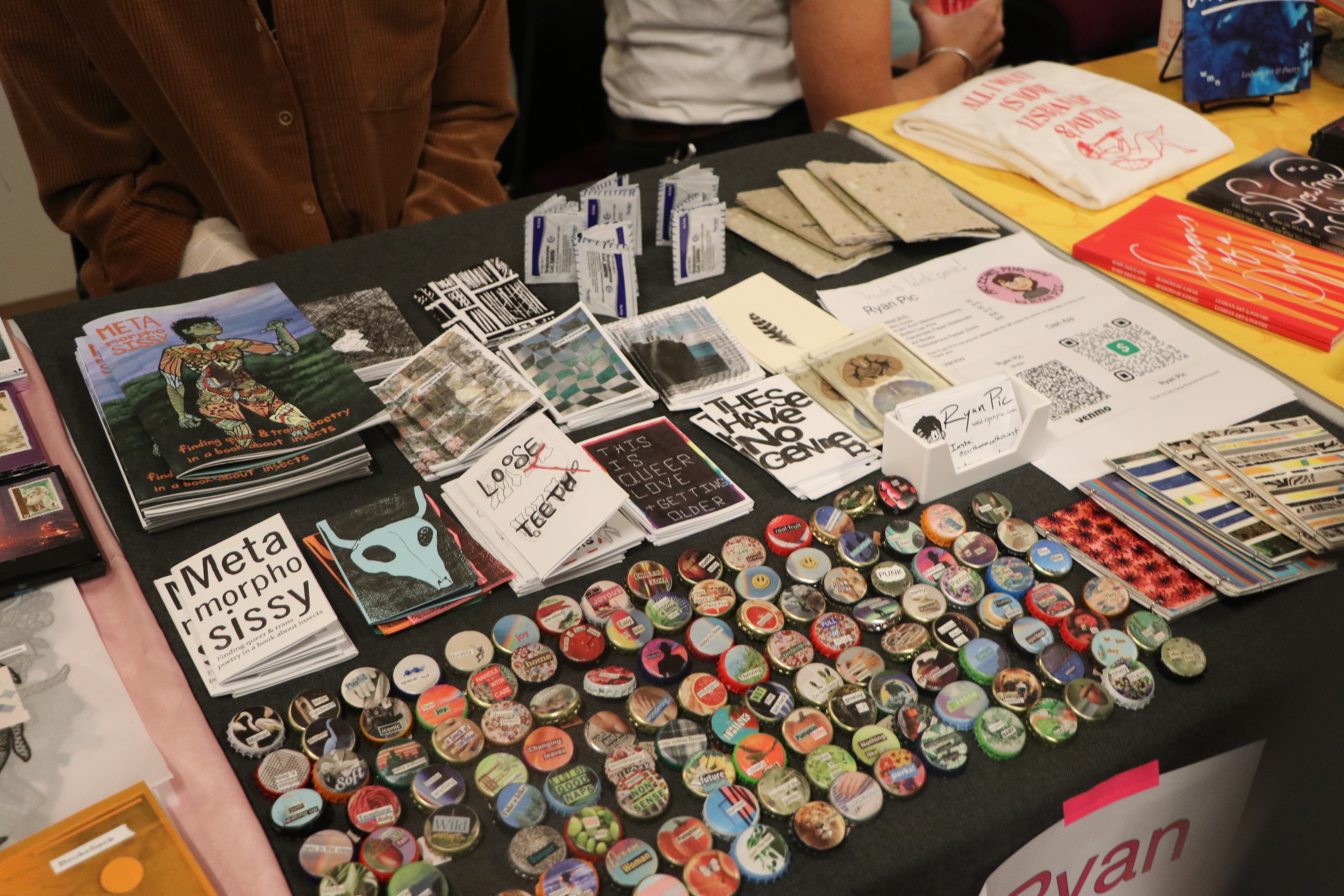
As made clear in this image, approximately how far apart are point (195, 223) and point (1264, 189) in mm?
A: 1930

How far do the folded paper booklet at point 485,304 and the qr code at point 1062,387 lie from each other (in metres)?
0.70

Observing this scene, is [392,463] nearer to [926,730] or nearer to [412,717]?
[412,717]

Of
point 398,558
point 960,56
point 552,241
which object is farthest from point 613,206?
point 960,56

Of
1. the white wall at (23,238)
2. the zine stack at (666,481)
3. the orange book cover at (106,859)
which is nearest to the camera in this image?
the orange book cover at (106,859)

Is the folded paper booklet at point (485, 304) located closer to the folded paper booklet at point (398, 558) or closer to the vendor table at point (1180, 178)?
the folded paper booklet at point (398, 558)

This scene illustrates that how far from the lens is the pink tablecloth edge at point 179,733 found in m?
0.85

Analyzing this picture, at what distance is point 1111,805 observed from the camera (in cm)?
93

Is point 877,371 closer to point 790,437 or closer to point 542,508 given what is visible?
point 790,437

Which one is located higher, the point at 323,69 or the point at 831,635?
the point at 323,69

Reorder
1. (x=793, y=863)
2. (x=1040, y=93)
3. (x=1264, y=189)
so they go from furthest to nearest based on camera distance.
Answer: (x=1040, y=93)
(x=1264, y=189)
(x=793, y=863)

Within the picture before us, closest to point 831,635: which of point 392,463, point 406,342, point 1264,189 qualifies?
point 392,463

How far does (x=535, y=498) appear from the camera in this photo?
3.75 ft

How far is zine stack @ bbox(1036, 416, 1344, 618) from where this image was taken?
1060 mm

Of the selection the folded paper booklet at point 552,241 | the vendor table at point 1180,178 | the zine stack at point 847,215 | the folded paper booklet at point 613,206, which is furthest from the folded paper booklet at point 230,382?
the vendor table at point 1180,178
